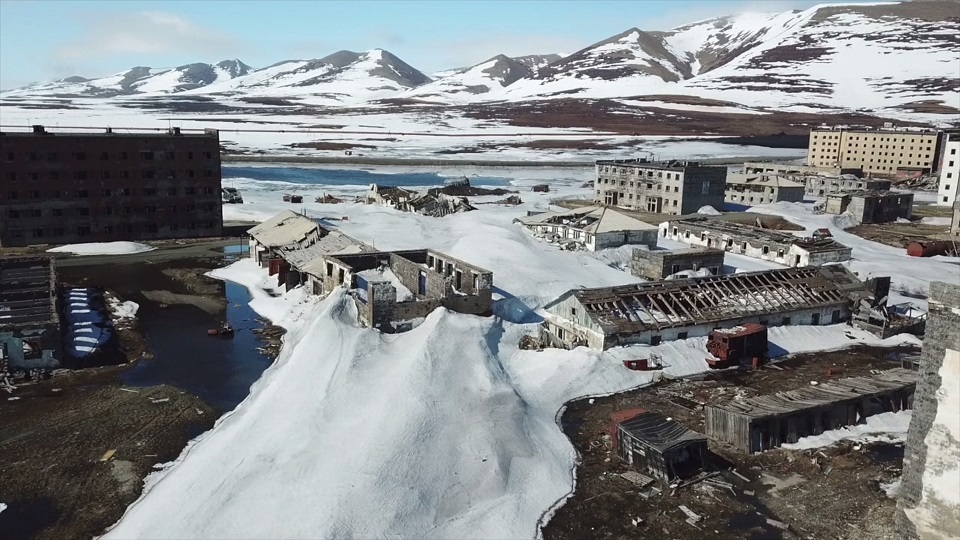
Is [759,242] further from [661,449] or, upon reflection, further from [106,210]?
[106,210]

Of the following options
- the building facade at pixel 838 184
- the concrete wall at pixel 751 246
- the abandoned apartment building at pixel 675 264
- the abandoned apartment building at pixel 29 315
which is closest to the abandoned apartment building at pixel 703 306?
the abandoned apartment building at pixel 675 264

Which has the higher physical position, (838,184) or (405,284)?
(838,184)

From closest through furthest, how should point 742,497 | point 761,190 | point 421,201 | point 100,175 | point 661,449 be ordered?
point 742,497, point 661,449, point 100,175, point 421,201, point 761,190

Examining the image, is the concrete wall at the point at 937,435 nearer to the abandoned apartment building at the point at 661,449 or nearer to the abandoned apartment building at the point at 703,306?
the abandoned apartment building at the point at 661,449

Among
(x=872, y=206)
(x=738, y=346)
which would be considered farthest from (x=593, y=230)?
(x=872, y=206)

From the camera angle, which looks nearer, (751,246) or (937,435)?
(937,435)

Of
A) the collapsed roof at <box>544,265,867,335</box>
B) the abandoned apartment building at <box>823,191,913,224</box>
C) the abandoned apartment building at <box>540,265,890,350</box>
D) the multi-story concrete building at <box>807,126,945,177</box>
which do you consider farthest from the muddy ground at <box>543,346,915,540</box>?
the multi-story concrete building at <box>807,126,945,177</box>

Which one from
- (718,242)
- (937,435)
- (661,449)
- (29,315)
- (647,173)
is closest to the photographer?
(937,435)

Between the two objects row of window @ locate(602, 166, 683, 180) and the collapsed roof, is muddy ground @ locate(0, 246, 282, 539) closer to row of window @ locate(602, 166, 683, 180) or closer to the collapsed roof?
the collapsed roof
